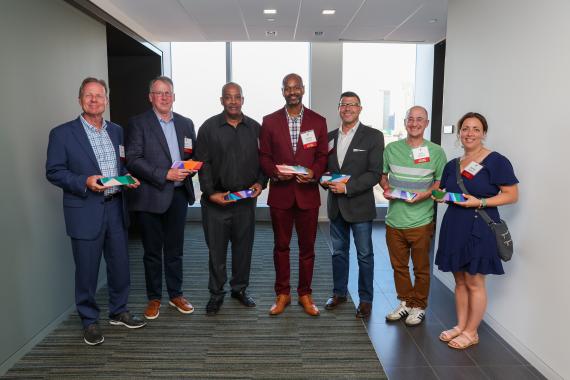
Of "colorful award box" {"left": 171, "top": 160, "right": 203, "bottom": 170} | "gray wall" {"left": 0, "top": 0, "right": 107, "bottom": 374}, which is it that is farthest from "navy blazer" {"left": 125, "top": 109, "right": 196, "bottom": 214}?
"gray wall" {"left": 0, "top": 0, "right": 107, "bottom": 374}

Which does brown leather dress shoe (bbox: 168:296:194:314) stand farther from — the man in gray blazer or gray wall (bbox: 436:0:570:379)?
gray wall (bbox: 436:0:570:379)

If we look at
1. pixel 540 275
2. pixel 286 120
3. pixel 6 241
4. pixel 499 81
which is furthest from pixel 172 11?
pixel 540 275

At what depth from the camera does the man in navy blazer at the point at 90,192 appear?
106 inches

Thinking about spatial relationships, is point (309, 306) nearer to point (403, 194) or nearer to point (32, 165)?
point (403, 194)

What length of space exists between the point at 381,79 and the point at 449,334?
513 centimetres

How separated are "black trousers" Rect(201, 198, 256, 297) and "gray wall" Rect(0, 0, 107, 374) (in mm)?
1145

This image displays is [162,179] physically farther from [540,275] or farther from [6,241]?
[540,275]

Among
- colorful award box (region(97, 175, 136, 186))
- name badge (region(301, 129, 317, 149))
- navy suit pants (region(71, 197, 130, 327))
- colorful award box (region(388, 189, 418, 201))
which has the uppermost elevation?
name badge (region(301, 129, 317, 149))

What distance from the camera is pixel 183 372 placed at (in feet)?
8.38

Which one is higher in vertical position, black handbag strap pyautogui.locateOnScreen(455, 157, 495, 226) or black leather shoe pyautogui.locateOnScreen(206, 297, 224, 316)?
black handbag strap pyautogui.locateOnScreen(455, 157, 495, 226)

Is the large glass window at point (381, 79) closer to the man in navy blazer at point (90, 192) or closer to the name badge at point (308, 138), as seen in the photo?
the name badge at point (308, 138)

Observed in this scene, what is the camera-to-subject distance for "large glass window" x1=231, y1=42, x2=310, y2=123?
7.05 meters

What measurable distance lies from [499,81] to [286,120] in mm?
1580

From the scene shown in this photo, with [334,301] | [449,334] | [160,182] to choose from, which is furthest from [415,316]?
[160,182]
